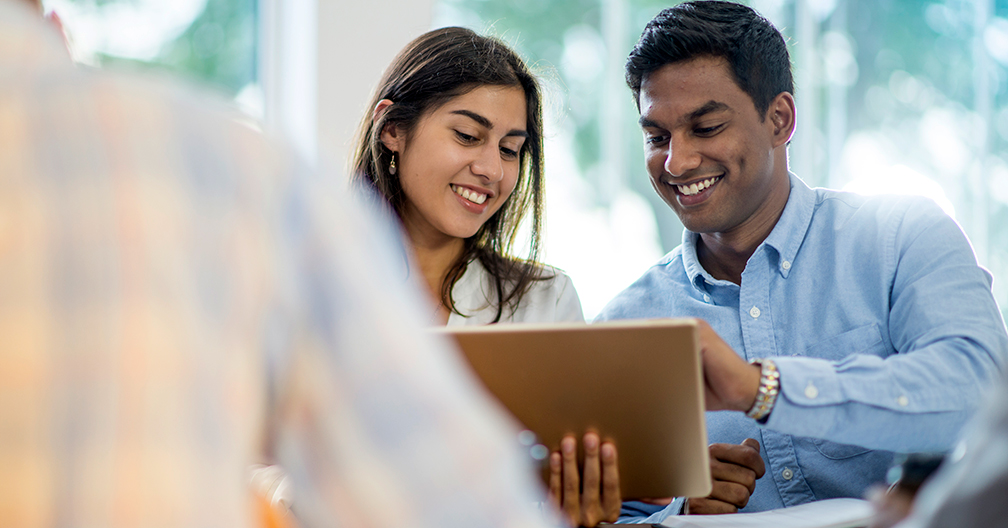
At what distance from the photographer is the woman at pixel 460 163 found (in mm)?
1842

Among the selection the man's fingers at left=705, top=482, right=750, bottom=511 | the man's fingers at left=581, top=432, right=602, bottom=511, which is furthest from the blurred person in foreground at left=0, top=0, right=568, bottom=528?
the man's fingers at left=705, top=482, right=750, bottom=511

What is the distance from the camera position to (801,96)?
4.69 metres

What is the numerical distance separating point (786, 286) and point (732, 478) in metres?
0.46

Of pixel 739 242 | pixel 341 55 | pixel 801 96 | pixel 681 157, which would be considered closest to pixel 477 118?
pixel 681 157

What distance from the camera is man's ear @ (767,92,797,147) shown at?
1763 millimetres

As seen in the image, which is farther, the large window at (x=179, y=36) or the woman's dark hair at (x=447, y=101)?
the large window at (x=179, y=36)

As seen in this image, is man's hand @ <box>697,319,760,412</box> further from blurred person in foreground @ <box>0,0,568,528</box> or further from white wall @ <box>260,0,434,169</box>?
white wall @ <box>260,0,434,169</box>

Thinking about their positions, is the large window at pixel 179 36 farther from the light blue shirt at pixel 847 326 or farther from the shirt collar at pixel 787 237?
the light blue shirt at pixel 847 326

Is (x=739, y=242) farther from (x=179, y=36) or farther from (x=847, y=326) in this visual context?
(x=179, y=36)

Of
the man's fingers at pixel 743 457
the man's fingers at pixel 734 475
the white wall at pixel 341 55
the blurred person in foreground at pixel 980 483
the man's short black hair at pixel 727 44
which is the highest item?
the white wall at pixel 341 55

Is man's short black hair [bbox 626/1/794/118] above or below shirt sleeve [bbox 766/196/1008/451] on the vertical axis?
above

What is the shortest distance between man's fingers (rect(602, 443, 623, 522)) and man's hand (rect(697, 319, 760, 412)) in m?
0.17

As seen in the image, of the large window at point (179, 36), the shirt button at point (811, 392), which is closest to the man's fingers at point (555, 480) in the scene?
the shirt button at point (811, 392)

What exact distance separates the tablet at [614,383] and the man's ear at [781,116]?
36.1 inches
